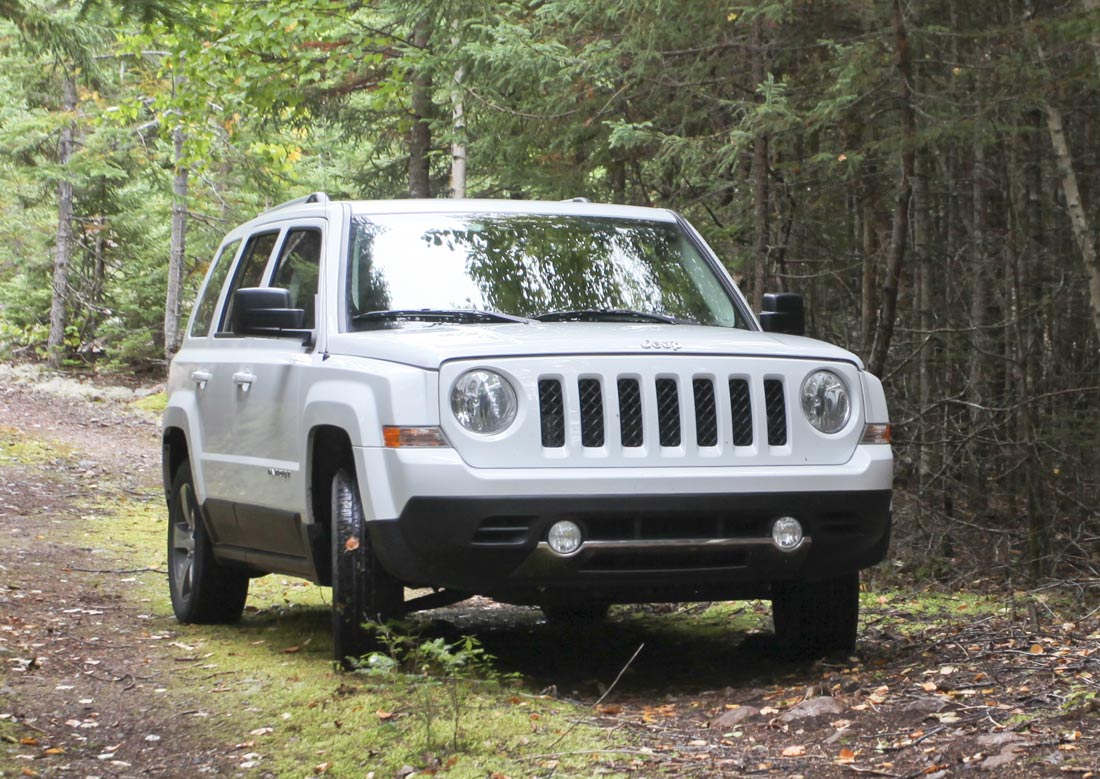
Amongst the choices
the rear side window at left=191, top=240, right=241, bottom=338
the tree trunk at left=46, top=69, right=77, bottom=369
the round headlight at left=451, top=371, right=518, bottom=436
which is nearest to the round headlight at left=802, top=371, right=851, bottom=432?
the round headlight at left=451, top=371, right=518, bottom=436

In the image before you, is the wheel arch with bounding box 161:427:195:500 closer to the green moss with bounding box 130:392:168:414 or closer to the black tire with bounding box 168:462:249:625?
the black tire with bounding box 168:462:249:625

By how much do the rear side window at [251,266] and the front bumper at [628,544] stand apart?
97.2 inches

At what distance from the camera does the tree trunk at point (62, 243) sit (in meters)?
32.5

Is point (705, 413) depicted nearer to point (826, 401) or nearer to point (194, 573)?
point (826, 401)

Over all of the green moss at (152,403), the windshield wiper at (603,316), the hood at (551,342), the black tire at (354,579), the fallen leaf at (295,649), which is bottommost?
the green moss at (152,403)

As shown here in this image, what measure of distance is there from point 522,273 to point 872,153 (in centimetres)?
588

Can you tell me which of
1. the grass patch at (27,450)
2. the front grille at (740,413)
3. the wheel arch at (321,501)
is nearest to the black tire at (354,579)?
the wheel arch at (321,501)

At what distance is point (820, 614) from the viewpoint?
628 cm

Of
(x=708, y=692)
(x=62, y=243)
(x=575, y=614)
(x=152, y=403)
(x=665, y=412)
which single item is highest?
(x=62, y=243)

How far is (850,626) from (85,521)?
29.3 feet

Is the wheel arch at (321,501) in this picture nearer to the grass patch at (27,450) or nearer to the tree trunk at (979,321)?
the tree trunk at (979,321)

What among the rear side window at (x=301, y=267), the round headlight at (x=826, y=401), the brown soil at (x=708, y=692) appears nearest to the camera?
the brown soil at (x=708, y=692)

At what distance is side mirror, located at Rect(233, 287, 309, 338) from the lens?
616 centimetres

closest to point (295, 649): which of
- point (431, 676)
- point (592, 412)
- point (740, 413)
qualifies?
point (431, 676)
